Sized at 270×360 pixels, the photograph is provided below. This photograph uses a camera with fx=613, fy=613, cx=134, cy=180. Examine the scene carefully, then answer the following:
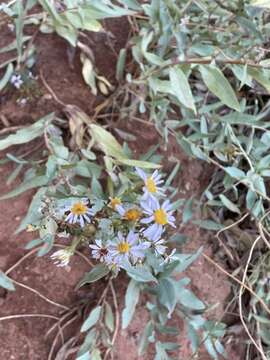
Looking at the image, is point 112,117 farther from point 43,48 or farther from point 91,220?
point 91,220

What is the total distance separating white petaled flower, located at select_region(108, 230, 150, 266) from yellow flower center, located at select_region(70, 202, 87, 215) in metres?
0.07

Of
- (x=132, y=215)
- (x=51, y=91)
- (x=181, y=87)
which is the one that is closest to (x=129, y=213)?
(x=132, y=215)

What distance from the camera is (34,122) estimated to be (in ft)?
4.94

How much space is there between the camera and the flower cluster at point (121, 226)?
35.4 inches

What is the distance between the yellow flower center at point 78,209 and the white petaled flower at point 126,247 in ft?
0.24

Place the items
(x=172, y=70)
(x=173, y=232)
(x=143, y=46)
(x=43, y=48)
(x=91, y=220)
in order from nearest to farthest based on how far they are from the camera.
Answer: (x=91, y=220) < (x=172, y=70) < (x=143, y=46) < (x=173, y=232) < (x=43, y=48)

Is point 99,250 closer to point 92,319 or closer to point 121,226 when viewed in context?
point 121,226

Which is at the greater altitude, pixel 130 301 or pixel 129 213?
pixel 129 213

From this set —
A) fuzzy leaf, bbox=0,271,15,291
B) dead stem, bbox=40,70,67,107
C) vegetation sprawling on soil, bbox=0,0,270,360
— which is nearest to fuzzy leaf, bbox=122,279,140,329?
vegetation sprawling on soil, bbox=0,0,270,360

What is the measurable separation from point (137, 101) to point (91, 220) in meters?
0.60

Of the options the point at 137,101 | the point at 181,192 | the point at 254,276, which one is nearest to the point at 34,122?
the point at 137,101

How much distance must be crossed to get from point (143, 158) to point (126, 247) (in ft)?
1.67

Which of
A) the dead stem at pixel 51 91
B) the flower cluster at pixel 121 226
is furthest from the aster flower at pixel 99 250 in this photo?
the dead stem at pixel 51 91

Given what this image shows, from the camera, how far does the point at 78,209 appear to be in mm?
942
